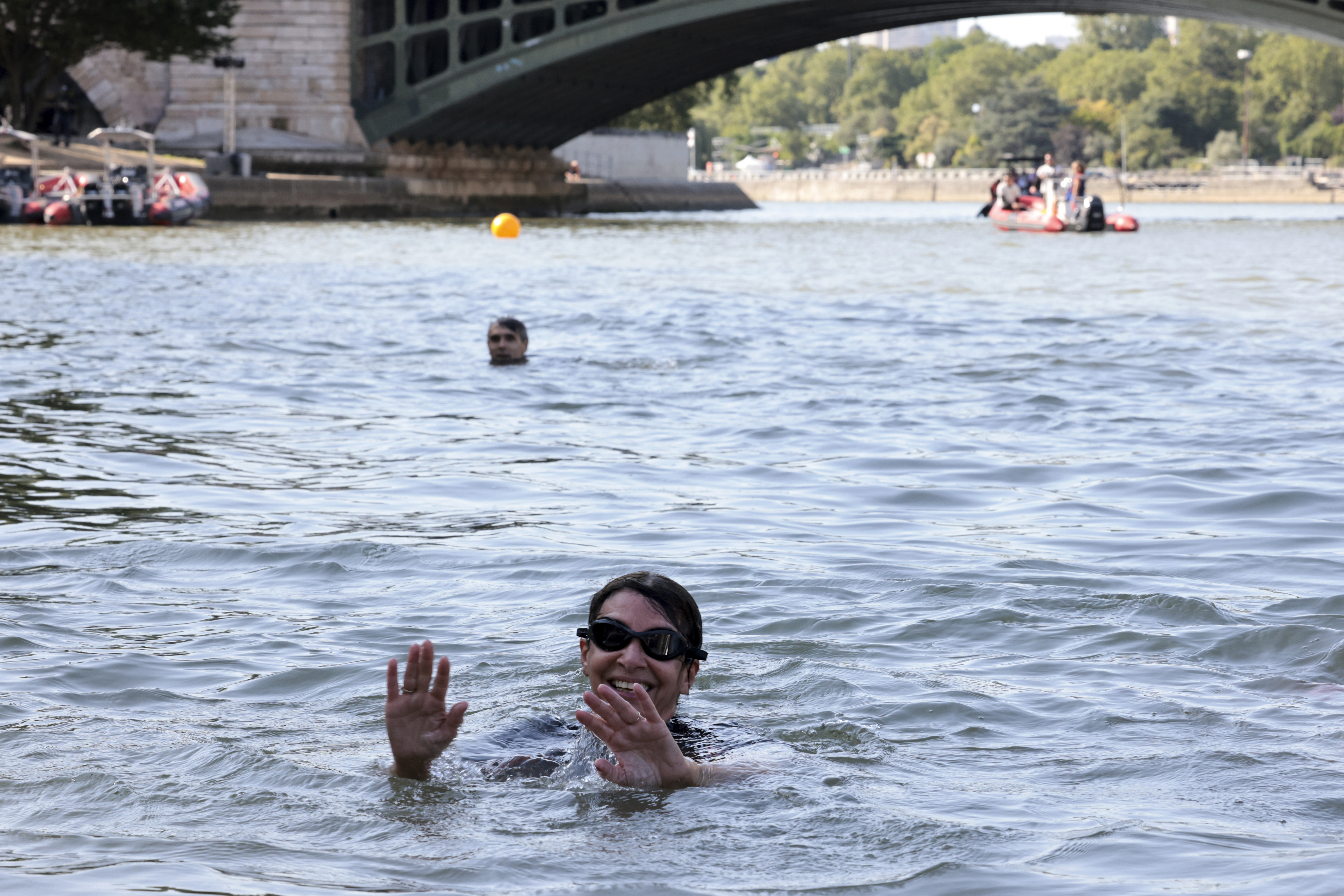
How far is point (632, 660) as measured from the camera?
4.33m

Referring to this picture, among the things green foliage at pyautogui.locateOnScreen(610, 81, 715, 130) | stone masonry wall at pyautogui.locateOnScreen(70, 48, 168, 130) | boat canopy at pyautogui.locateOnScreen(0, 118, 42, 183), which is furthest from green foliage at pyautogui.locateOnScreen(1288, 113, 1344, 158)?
boat canopy at pyautogui.locateOnScreen(0, 118, 42, 183)

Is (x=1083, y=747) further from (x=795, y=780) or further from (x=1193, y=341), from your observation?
(x=1193, y=341)

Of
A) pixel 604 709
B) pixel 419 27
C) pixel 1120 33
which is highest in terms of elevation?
pixel 1120 33

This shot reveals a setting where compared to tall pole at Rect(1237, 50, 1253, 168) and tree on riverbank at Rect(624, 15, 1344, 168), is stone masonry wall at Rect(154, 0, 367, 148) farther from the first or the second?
tall pole at Rect(1237, 50, 1253, 168)

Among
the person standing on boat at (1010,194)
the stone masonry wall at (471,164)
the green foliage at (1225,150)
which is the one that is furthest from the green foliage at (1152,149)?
the person standing on boat at (1010,194)

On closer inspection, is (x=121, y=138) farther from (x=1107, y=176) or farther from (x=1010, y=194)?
(x=1107, y=176)

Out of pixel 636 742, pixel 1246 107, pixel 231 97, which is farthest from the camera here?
pixel 1246 107

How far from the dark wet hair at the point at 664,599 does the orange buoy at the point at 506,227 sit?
34.6m

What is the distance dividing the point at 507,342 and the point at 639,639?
933cm

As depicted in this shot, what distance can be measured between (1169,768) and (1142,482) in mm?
4443

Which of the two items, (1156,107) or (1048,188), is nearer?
(1048,188)

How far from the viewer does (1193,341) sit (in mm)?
15453

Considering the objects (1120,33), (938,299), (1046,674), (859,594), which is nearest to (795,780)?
(1046,674)

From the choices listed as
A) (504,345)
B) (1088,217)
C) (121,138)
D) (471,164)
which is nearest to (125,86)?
(471,164)
